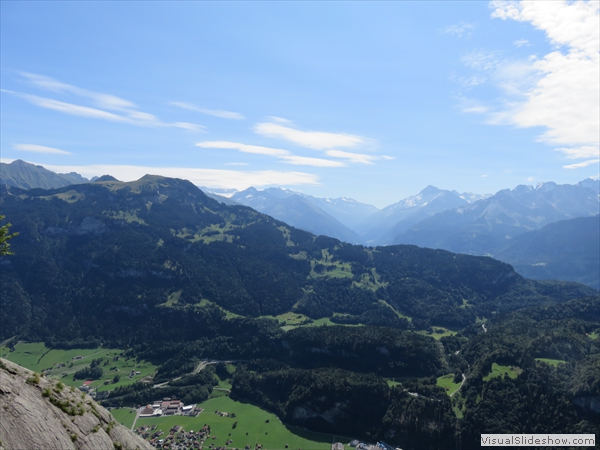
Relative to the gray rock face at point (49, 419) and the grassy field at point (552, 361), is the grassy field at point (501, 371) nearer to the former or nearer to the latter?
the grassy field at point (552, 361)

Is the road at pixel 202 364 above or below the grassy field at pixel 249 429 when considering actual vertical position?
below

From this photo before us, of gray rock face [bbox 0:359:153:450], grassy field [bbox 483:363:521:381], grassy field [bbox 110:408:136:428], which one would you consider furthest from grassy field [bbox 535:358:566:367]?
grassy field [bbox 110:408:136:428]

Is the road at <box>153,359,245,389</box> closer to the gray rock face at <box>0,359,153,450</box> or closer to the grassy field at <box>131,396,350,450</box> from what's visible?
the grassy field at <box>131,396,350,450</box>

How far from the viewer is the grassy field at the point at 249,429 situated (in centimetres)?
11819

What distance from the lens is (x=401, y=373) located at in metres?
165

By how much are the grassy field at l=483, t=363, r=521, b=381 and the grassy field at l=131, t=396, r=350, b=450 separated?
60.1m

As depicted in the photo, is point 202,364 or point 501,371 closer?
point 501,371

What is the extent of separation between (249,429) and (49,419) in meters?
119

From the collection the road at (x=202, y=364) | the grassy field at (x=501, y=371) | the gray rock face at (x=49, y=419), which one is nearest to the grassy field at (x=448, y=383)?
the grassy field at (x=501, y=371)

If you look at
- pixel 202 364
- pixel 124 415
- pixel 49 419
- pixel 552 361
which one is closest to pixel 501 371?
pixel 552 361

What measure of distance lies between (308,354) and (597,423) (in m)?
121

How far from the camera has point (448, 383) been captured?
142500mm

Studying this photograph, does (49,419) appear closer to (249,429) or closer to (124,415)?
(249,429)

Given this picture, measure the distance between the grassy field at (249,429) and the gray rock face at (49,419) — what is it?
102 metres
